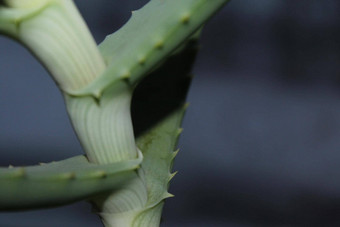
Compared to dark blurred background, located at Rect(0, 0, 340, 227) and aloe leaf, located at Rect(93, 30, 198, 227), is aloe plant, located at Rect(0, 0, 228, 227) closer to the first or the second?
aloe leaf, located at Rect(93, 30, 198, 227)

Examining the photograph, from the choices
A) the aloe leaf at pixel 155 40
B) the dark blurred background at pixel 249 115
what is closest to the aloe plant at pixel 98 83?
the aloe leaf at pixel 155 40

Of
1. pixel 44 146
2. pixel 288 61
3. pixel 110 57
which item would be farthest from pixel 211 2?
pixel 288 61

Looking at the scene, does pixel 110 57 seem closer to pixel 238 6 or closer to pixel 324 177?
pixel 238 6

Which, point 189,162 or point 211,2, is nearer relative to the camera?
point 211,2

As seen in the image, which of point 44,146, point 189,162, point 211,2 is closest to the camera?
point 211,2

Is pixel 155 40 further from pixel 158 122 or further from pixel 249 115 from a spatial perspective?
pixel 249 115

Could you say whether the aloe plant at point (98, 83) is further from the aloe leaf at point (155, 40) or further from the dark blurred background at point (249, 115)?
the dark blurred background at point (249, 115)
